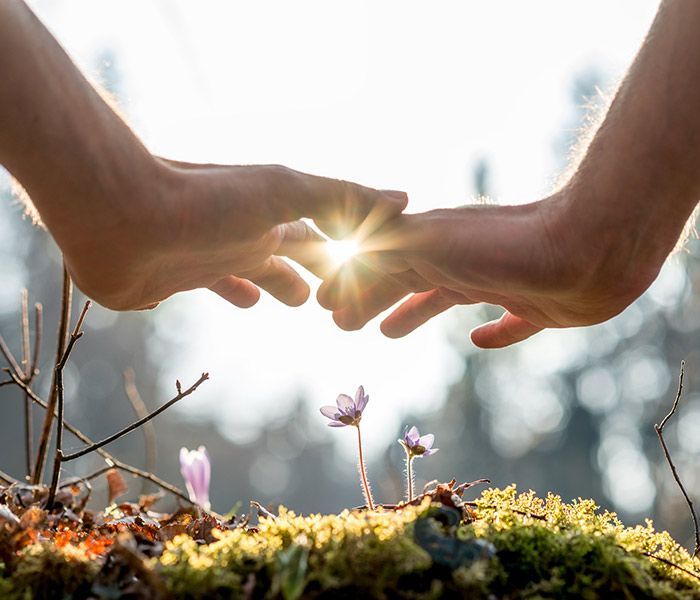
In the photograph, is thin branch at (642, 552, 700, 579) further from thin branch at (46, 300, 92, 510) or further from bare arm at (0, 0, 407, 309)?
thin branch at (46, 300, 92, 510)

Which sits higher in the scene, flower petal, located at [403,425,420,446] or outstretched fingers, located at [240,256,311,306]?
outstretched fingers, located at [240,256,311,306]

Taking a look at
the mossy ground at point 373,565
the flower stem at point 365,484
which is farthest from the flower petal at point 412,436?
the mossy ground at point 373,565

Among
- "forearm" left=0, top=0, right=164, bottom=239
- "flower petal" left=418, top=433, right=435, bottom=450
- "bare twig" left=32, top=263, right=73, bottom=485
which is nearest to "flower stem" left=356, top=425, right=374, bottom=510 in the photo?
"flower petal" left=418, top=433, right=435, bottom=450

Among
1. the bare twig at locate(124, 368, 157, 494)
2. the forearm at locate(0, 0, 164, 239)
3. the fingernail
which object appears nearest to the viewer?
the forearm at locate(0, 0, 164, 239)

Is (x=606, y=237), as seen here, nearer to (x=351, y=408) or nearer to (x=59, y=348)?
(x=351, y=408)

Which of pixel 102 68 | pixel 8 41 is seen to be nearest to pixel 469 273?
pixel 8 41

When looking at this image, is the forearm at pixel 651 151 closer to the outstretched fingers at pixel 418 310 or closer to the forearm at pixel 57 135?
the outstretched fingers at pixel 418 310

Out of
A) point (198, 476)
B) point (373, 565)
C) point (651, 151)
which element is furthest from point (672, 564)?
point (198, 476)

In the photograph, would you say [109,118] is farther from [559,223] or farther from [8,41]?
[559,223]
